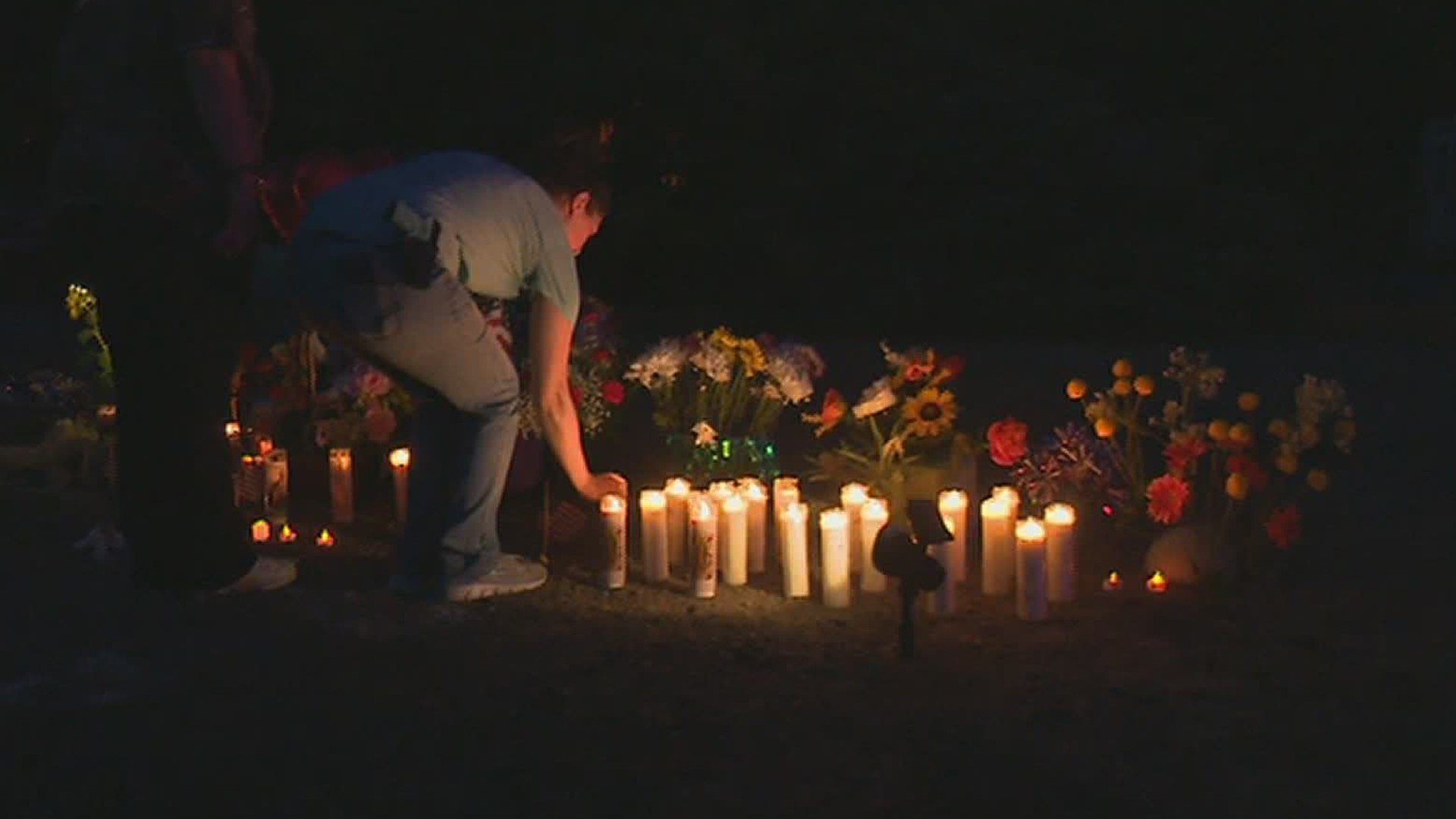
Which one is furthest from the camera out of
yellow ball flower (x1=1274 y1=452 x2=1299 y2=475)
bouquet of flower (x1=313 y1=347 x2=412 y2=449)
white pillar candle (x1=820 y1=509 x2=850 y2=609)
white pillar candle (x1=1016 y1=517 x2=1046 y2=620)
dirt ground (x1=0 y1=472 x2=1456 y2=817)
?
bouquet of flower (x1=313 y1=347 x2=412 y2=449)

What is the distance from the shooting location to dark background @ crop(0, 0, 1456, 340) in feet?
37.0

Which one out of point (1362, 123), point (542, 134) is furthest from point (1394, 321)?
point (542, 134)

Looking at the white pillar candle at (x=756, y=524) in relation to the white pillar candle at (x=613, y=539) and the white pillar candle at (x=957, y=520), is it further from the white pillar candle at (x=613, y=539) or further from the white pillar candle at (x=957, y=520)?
the white pillar candle at (x=957, y=520)

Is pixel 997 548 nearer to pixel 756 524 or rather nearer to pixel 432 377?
pixel 756 524

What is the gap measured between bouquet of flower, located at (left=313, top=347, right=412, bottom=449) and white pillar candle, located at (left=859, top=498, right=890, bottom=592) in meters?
1.94

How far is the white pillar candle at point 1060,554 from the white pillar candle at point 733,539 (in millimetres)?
860

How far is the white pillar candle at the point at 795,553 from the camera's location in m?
5.16

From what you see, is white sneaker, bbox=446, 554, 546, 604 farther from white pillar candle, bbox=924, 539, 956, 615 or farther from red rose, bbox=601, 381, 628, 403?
white pillar candle, bbox=924, 539, 956, 615

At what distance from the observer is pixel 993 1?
15.6 meters

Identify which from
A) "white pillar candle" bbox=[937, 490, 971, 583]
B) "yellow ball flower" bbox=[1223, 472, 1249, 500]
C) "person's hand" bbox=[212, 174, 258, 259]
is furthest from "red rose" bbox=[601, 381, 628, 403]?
"yellow ball flower" bbox=[1223, 472, 1249, 500]

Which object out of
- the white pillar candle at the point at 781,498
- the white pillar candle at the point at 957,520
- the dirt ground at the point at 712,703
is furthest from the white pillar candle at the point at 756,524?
the white pillar candle at the point at 957,520

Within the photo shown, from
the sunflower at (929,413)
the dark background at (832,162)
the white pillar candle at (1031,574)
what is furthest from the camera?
the dark background at (832,162)

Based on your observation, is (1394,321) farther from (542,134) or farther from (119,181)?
(119,181)

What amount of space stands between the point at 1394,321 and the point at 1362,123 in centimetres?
503
